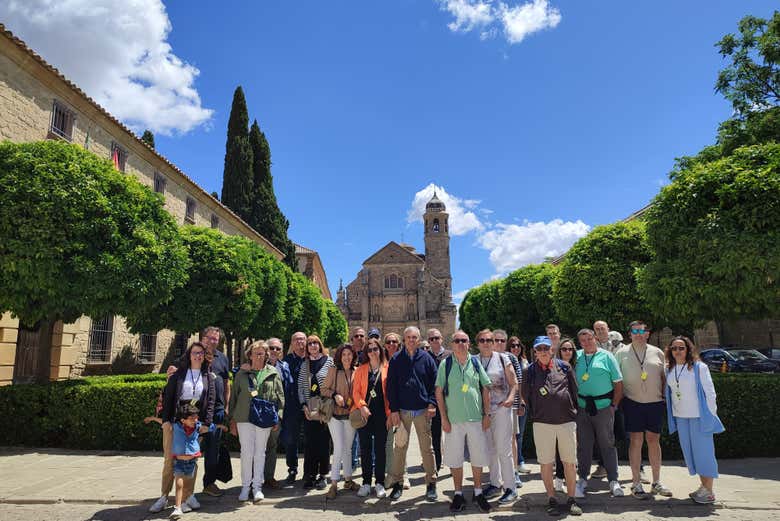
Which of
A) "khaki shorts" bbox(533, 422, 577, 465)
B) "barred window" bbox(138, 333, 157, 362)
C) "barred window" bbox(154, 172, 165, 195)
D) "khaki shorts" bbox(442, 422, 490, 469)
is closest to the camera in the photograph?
"khaki shorts" bbox(533, 422, 577, 465)

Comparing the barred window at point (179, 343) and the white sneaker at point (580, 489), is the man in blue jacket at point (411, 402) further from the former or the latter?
the barred window at point (179, 343)

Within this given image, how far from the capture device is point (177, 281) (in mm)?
10758

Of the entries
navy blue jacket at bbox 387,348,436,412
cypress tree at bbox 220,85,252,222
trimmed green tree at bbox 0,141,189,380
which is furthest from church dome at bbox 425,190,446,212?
navy blue jacket at bbox 387,348,436,412

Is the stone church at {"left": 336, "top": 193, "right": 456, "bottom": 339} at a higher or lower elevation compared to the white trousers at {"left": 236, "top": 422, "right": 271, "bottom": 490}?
higher

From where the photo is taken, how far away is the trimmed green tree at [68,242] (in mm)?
8414

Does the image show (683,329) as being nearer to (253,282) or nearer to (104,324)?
(253,282)

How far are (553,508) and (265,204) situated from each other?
30.6 metres

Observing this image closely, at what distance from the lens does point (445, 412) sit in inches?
204

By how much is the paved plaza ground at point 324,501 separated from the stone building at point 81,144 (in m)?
4.26

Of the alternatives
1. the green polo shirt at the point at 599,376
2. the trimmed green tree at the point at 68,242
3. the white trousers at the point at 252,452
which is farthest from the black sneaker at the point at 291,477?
the trimmed green tree at the point at 68,242

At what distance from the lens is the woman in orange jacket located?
5.46 m

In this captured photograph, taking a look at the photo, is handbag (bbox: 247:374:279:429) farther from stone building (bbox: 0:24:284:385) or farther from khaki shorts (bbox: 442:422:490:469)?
stone building (bbox: 0:24:284:385)

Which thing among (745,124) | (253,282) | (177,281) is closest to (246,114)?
(253,282)

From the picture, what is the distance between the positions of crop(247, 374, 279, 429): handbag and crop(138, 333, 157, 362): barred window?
14.5m
